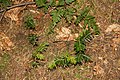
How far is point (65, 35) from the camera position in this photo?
4.04 metres

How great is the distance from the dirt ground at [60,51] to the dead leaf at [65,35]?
0.09 metres

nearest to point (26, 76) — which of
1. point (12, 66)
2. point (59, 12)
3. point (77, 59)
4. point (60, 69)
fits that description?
point (12, 66)

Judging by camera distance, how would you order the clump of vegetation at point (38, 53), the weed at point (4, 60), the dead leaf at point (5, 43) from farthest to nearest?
1. the dead leaf at point (5, 43)
2. the weed at point (4, 60)
3. the clump of vegetation at point (38, 53)

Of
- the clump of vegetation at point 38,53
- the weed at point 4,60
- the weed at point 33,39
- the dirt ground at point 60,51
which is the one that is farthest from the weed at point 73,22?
the weed at point 4,60

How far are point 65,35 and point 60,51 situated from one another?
0.30m

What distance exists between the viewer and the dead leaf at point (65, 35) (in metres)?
4.02

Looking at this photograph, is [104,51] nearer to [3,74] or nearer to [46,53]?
[46,53]

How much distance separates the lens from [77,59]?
11.5 feet

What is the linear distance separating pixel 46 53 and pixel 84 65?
625mm

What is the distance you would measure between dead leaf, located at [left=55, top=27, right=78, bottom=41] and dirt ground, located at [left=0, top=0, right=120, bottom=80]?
0.09 m

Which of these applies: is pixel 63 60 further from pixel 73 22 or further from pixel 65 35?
pixel 73 22

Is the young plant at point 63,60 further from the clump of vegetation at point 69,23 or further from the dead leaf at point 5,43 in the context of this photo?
the dead leaf at point 5,43

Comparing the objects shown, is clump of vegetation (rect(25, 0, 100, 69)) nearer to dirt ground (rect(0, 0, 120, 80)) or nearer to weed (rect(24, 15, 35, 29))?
weed (rect(24, 15, 35, 29))

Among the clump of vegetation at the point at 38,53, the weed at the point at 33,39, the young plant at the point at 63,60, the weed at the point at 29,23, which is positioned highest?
the weed at the point at 29,23
